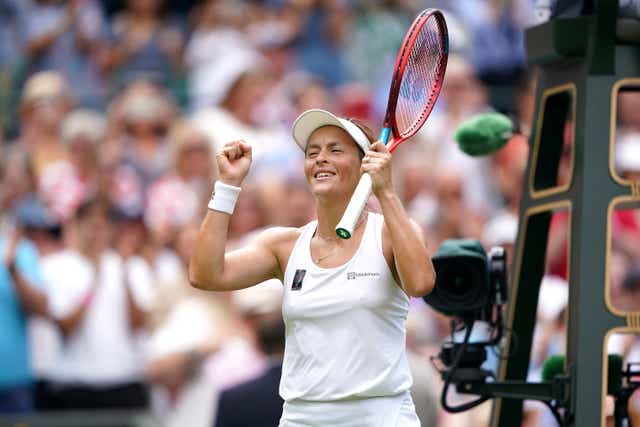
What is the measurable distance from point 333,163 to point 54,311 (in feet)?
13.8

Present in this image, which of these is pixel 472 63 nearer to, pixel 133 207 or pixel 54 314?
pixel 133 207

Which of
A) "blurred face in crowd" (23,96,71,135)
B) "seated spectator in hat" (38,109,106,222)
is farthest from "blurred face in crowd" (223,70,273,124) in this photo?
"blurred face in crowd" (23,96,71,135)

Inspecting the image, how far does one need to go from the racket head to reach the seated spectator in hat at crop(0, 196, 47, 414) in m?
3.97

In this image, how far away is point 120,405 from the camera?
28.5 feet

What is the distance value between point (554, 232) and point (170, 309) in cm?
236

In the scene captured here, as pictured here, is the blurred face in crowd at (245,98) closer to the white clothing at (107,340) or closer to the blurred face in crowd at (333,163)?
the white clothing at (107,340)

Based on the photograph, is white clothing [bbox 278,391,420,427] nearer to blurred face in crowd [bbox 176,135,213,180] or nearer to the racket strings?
the racket strings

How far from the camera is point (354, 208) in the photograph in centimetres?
448

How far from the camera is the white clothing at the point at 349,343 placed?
4676mm

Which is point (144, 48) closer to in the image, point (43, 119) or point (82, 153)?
point (43, 119)

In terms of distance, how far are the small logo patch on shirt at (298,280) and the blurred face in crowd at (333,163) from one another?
0.87 feet

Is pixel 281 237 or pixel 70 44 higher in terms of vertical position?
pixel 70 44

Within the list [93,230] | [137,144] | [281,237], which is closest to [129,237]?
[93,230]

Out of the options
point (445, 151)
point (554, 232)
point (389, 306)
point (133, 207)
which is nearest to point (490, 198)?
point (445, 151)
